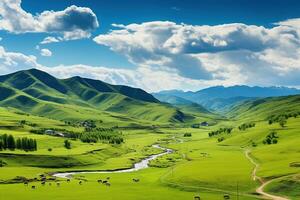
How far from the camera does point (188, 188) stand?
454 feet

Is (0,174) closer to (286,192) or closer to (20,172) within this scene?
(20,172)

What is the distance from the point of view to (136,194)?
12850cm

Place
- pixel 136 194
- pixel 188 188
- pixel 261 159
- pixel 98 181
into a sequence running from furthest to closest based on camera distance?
pixel 261 159 → pixel 98 181 → pixel 188 188 → pixel 136 194

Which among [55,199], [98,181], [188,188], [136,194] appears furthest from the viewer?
[98,181]

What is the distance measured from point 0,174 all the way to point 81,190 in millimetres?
45362

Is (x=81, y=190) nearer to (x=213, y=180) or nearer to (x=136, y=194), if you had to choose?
(x=136, y=194)

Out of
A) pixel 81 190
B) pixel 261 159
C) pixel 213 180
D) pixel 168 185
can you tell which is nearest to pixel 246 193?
pixel 213 180

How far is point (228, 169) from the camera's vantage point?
166m

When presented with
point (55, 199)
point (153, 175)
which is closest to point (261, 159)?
point (153, 175)

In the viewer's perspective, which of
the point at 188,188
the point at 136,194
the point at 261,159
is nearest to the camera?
the point at 136,194

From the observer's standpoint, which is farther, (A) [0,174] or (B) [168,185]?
(A) [0,174]

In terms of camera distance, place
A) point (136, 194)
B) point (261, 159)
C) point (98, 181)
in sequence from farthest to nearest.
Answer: point (261, 159)
point (98, 181)
point (136, 194)

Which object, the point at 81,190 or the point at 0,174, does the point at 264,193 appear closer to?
the point at 81,190

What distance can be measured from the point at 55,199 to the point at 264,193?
6131 centimetres
